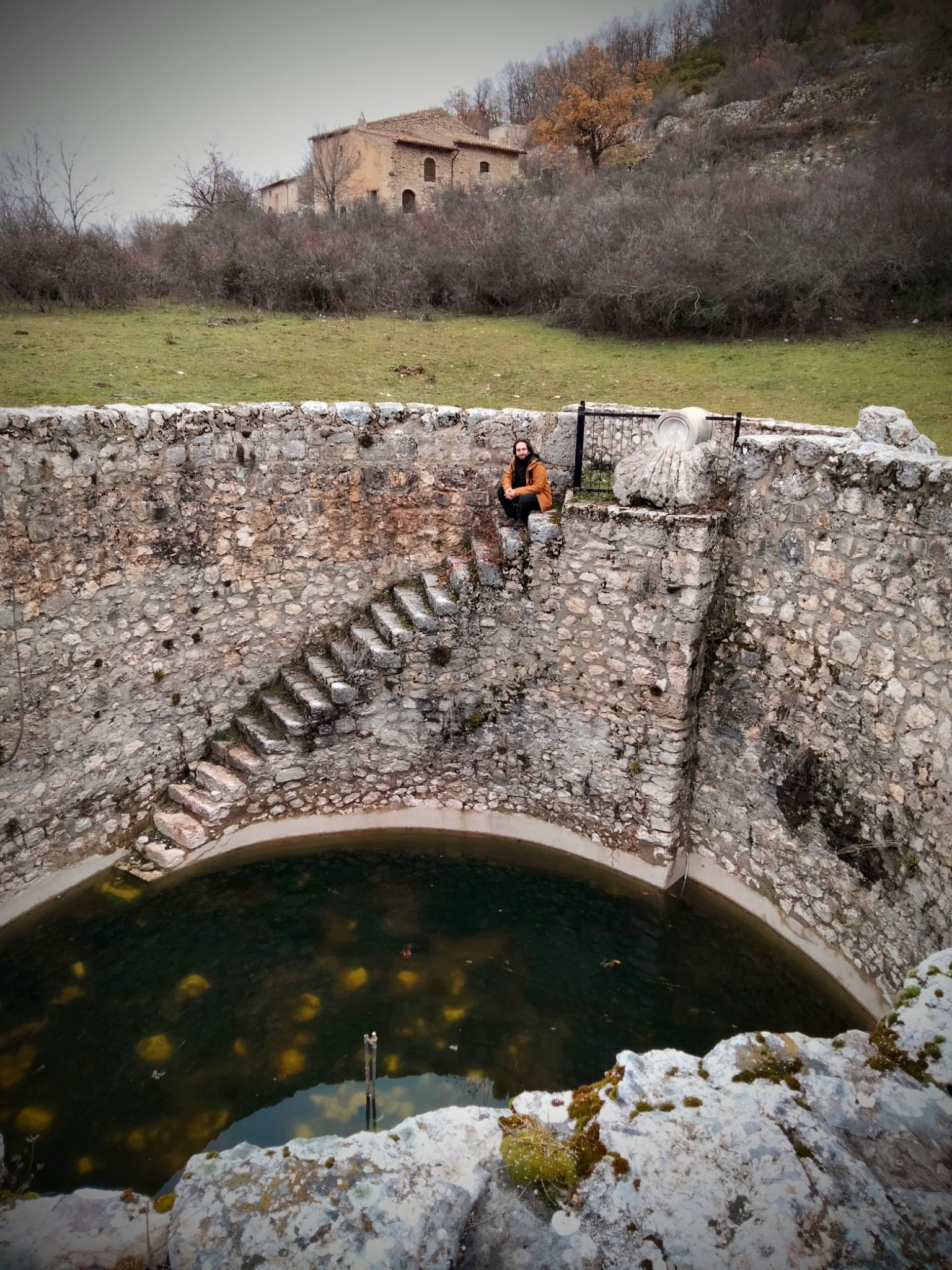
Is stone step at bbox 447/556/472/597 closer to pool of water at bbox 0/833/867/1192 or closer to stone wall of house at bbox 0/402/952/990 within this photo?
stone wall of house at bbox 0/402/952/990

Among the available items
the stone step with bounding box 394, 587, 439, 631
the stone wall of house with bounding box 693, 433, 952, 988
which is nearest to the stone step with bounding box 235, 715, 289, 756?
the stone step with bounding box 394, 587, 439, 631

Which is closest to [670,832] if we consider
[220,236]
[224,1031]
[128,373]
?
[224,1031]

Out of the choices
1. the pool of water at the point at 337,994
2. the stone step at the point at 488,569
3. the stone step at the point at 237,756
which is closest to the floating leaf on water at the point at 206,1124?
the pool of water at the point at 337,994

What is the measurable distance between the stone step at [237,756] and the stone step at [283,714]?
43cm

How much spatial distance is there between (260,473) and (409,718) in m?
3.21

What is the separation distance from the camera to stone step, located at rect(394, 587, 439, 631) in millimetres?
8797

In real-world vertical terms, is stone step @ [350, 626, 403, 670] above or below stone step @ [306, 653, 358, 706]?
above

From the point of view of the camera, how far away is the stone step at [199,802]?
862 centimetres

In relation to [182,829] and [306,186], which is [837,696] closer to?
[182,829]

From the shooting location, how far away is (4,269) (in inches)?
612

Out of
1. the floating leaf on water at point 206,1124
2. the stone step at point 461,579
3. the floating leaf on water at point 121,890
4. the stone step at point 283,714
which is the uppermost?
the stone step at point 461,579

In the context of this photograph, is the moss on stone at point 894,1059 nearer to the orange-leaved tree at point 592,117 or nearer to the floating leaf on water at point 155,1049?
Answer: the floating leaf on water at point 155,1049

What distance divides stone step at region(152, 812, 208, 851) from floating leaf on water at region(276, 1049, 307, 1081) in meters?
2.73

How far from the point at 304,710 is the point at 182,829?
181 cm
